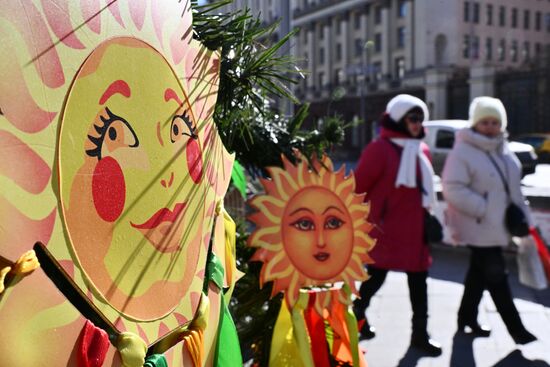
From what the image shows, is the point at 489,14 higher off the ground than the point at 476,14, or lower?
higher

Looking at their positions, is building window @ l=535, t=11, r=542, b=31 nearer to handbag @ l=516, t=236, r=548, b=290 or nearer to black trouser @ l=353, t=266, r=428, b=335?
handbag @ l=516, t=236, r=548, b=290

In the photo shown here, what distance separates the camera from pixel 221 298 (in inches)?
69.4

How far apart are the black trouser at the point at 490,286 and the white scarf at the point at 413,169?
58 centimetres

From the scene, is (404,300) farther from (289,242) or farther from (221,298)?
(221,298)

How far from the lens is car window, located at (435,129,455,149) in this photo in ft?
49.6

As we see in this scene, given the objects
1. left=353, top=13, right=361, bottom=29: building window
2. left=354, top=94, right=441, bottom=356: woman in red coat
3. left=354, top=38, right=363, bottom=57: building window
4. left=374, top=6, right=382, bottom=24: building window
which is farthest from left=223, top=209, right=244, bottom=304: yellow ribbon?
left=353, top=13, right=361, bottom=29: building window

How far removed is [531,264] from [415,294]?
2.97 feet

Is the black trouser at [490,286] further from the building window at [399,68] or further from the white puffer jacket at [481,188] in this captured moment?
the building window at [399,68]

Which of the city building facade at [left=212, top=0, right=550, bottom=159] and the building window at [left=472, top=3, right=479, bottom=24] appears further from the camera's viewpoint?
the building window at [left=472, top=3, right=479, bottom=24]

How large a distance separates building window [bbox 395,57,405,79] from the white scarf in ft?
124

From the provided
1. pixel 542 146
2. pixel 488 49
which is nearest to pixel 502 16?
pixel 488 49

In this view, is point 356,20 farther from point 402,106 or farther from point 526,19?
point 402,106

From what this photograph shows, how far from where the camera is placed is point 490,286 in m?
4.16

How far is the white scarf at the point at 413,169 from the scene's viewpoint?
3.85 m
